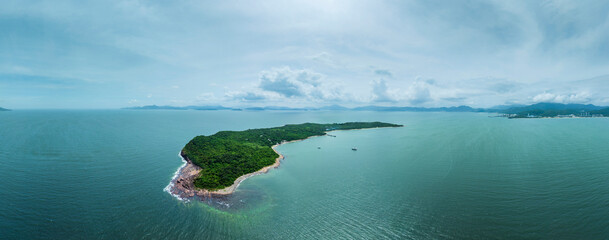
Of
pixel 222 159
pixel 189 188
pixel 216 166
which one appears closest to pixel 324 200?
pixel 189 188

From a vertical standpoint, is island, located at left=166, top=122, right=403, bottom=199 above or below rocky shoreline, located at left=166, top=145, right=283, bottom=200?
above

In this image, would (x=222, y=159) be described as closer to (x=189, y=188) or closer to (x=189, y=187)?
(x=189, y=187)

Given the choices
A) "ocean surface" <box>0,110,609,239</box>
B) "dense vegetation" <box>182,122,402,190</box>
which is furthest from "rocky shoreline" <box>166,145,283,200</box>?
"ocean surface" <box>0,110,609,239</box>

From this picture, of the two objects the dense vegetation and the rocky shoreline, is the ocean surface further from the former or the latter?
the dense vegetation

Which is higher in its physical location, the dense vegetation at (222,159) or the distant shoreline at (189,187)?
the dense vegetation at (222,159)

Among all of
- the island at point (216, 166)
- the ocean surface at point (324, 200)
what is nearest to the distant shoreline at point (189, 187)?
the island at point (216, 166)

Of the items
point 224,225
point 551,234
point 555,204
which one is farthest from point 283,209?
point 555,204

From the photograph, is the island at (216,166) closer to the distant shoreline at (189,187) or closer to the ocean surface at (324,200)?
the distant shoreline at (189,187)

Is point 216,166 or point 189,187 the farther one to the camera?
point 216,166

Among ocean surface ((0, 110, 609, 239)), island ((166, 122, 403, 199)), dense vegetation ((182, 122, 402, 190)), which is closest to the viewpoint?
ocean surface ((0, 110, 609, 239))

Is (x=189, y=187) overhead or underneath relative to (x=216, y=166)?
underneath

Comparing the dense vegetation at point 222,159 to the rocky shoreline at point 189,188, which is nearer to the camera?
the rocky shoreline at point 189,188
